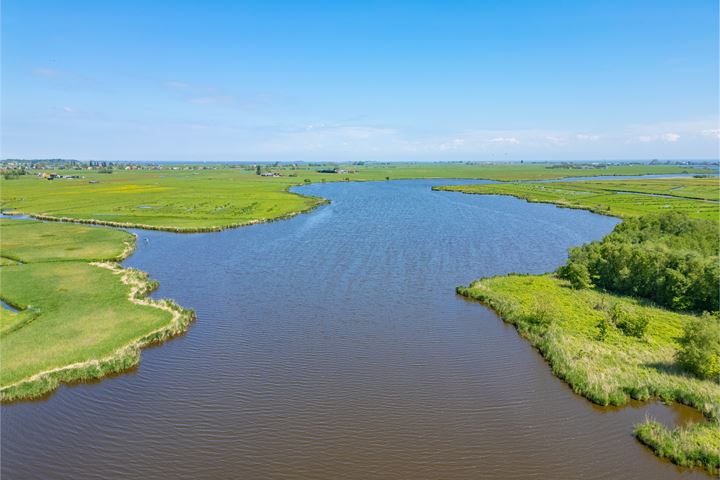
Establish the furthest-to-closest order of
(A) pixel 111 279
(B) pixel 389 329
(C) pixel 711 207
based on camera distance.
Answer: (C) pixel 711 207 → (A) pixel 111 279 → (B) pixel 389 329

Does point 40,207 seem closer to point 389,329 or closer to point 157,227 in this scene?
point 157,227

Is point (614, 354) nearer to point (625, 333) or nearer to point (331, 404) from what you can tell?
point (625, 333)

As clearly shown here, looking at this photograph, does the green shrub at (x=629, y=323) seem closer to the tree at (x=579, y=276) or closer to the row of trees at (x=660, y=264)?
the row of trees at (x=660, y=264)

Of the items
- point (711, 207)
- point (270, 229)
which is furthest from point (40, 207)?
point (711, 207)

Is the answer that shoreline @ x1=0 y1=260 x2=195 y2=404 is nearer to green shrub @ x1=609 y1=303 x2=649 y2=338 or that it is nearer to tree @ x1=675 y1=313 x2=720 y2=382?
green shrub @ x1=609 y1=303 x2=649 y2=338

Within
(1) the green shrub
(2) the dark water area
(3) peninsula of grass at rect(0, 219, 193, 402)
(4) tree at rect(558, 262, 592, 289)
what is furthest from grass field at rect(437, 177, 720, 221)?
(3) peninsula of grass at rect(0, 219, 193, 402)
